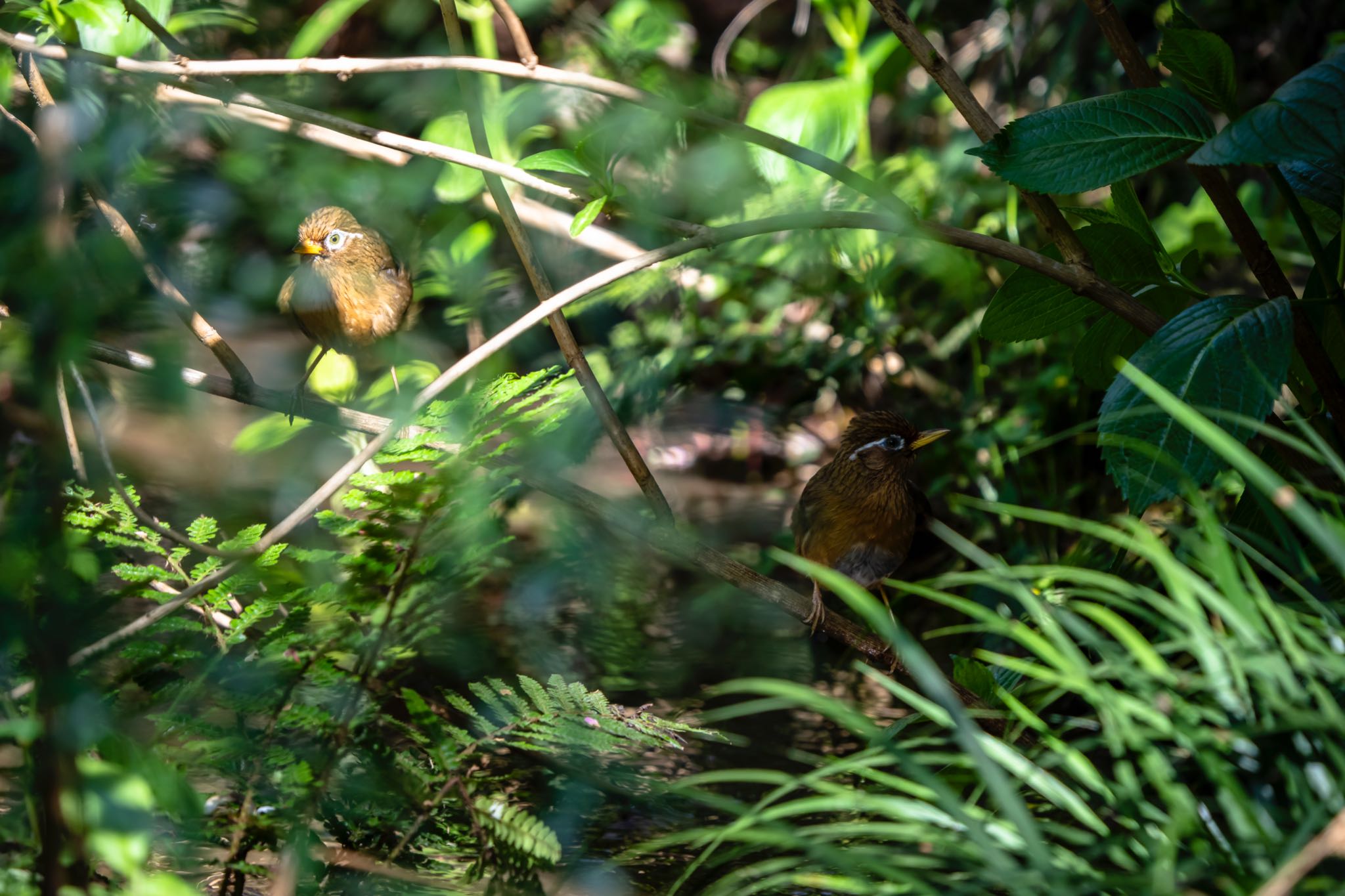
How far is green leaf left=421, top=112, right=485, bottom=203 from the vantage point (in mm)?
2941

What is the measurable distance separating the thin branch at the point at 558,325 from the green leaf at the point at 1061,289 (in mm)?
584

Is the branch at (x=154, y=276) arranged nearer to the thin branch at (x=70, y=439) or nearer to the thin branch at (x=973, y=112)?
the thin branch at (x=70, y=439)

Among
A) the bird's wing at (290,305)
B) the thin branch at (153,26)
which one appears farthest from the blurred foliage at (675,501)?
the bird's wing at (290,305)

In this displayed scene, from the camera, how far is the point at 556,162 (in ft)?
4.95

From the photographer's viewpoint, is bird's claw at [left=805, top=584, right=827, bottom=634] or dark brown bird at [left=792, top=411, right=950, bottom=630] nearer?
bird's claw at [left=805, top=584, right=827, bottom=634]

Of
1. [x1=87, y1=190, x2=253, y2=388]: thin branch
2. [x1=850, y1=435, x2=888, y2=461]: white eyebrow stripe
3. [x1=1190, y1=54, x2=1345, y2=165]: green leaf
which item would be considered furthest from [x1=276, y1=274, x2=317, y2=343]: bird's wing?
[x1=1190, y1=54, x2=1345, y2=165]: green leaf

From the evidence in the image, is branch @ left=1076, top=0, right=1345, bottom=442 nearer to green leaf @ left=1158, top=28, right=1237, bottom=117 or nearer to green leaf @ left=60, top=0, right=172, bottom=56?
green leaf @ left=1158, top=28, right=1237, bottom=117

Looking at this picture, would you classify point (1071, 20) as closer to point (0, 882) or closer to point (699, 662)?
point (699, 662)

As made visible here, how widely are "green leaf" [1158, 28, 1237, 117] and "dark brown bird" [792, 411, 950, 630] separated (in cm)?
100

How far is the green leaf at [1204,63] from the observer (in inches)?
59.7

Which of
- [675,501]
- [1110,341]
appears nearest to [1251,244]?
[1110,341]

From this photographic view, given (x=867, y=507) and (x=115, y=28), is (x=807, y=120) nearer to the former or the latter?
(x=867, y=507)

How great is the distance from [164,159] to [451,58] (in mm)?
1483

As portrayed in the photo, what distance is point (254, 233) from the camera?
11.0 ft
